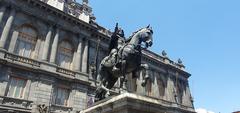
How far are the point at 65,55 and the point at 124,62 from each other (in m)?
16.6

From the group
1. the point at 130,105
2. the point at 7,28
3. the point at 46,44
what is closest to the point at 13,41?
the point at 7,28

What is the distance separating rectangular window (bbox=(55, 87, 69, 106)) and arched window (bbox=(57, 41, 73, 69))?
249cm

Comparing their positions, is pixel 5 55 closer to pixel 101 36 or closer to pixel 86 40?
pixel 86 40

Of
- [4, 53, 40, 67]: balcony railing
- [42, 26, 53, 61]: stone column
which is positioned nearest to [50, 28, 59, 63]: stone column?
[42, 26, 53, 61]: stone column

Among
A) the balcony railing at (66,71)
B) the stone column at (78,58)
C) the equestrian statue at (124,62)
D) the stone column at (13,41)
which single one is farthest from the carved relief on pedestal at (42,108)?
the equestrian statue at (124,62)

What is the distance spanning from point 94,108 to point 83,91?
15.1m

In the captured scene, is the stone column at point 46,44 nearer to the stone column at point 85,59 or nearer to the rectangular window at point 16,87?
the rectangular window at point 16,87

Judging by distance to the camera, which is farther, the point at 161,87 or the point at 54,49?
the point at 161,87

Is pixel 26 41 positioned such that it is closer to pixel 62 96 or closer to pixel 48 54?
pixel 48 54

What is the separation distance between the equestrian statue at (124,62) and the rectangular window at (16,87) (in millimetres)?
12512

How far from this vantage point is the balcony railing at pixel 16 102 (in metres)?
17.4

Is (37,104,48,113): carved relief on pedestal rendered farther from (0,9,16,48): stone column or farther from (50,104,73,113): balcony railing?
(0,9,16,48): stone column

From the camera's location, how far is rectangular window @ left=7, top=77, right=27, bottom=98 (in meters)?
18.3

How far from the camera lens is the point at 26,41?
21.0 metres
